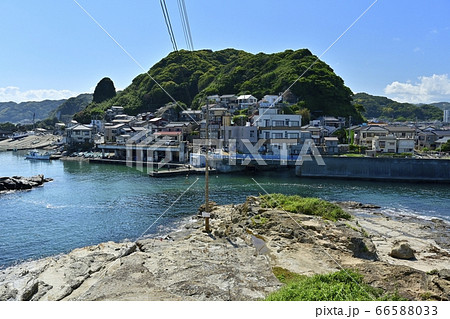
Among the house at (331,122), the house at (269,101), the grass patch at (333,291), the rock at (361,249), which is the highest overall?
the house at (269,101)

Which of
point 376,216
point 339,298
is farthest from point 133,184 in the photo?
point 339,298

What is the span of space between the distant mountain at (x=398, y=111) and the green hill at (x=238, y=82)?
45270 millimetres

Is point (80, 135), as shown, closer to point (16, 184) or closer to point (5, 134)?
point (16, 184)

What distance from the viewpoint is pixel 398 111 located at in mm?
115750

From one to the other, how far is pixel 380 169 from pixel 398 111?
95101 millimetres

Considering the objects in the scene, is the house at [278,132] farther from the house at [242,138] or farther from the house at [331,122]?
the house at [331,122]

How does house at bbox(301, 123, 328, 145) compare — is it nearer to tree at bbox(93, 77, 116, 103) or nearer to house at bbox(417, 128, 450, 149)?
house at bbox(417, 128, 450, 149)

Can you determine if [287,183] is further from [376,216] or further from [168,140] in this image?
[168,140]

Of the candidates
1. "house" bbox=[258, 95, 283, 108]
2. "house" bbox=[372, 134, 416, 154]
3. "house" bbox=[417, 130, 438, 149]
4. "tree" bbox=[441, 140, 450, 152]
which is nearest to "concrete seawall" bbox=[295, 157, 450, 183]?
"house" bbox=[372, 134, 416, 154]

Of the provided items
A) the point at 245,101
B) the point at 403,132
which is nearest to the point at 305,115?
the point at 245,101

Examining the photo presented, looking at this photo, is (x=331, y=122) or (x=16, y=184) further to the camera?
(x=331, y=122)

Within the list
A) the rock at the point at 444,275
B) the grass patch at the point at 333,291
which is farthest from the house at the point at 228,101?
the grass patch at the point at 333,291

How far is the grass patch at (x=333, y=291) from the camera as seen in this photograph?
19.4 ft

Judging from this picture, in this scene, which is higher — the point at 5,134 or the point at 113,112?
the point at 113,112
